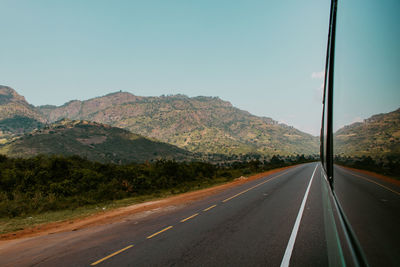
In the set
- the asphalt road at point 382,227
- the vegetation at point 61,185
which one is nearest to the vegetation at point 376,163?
the asphalt road at point 382,227

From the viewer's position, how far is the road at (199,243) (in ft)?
18.6

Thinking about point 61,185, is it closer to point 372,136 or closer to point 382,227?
point 372,136

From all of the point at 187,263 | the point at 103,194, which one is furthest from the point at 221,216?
the point at 103,194

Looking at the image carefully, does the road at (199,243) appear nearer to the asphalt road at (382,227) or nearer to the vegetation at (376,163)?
the vegetation at (376,163)

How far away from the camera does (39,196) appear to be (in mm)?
18625

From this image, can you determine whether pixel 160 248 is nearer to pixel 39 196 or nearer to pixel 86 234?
pixel 86 234

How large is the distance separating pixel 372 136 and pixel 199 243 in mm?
5444

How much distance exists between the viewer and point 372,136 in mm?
3139

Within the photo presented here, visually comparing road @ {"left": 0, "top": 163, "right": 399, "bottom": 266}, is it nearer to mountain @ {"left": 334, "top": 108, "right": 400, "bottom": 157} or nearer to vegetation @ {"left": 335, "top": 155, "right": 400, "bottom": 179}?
vegetation @ {"left": 335, "top": 155, "right": 400, "bottom": 179}

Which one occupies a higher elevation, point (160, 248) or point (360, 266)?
point (360, 266)

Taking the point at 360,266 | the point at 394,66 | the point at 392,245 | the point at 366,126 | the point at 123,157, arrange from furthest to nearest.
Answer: the point at 123,157 < the point at 366,126 < the point at 360,266 < the point at 392,245 < the point at 394,66

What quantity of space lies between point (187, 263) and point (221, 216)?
16.3 ft

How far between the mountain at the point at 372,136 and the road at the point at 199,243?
2.39 feet

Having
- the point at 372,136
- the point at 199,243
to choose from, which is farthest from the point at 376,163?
the point at 199,243
